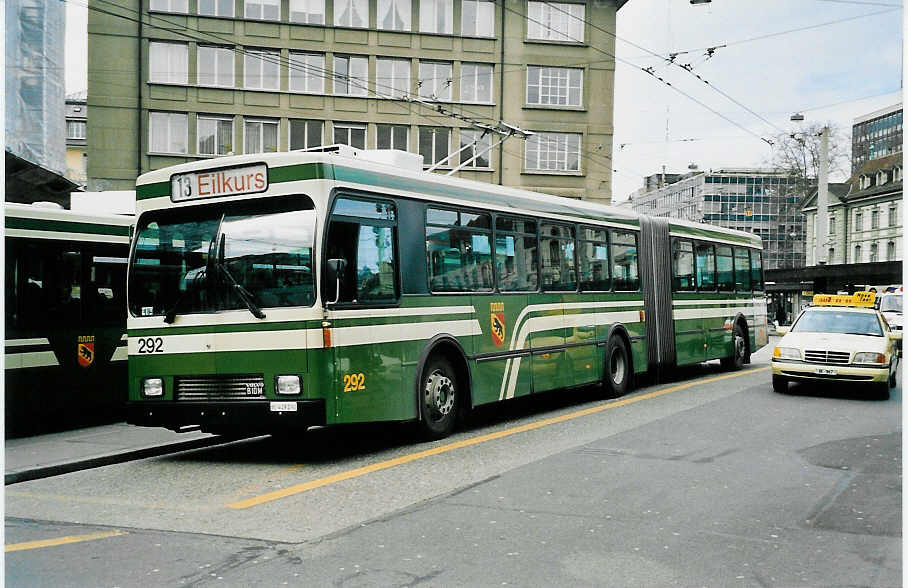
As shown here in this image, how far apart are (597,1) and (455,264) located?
3731 cm

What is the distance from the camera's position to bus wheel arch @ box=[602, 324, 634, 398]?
16.3 m

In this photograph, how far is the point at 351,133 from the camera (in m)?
45.1

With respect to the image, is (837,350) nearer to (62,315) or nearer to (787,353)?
(787,353)

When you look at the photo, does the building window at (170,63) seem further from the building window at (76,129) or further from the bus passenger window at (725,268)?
the building window at (76,129)

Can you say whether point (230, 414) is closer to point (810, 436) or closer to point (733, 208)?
point (810, 436)

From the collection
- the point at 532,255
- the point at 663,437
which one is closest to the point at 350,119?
the point at 532,255

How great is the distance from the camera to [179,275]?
10086mm

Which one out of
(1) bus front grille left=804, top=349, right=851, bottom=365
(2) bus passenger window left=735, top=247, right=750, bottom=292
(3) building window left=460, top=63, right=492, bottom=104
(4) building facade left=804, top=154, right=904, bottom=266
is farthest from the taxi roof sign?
(4) building facade left=804, top=154, right=904, bottom=266

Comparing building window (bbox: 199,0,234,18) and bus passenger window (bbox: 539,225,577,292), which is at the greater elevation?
building window (bbox: 199,0,234,18)

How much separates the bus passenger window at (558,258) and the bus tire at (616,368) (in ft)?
5.60

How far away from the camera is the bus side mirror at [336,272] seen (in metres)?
9.51

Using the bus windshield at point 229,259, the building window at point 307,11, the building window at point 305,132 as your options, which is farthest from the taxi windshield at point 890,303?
the bus windshield at point 229,259

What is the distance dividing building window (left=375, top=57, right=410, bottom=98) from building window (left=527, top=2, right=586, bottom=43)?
582 cm

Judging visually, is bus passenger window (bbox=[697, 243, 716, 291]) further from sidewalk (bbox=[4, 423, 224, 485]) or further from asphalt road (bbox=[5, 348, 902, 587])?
sidewalk (bbox=[4, 423, 224, 485])
